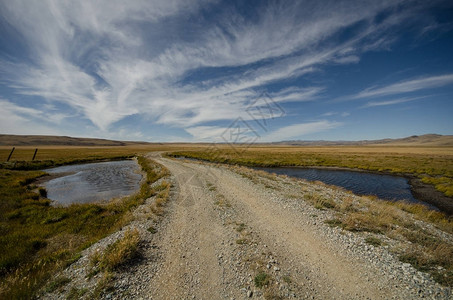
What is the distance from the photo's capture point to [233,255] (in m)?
6.77

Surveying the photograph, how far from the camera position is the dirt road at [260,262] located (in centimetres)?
513

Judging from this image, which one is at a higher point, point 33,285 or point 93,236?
point 33,285

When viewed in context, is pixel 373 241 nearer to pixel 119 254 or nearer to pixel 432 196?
pixel 119 254

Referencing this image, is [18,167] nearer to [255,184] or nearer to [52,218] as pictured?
[52,218]

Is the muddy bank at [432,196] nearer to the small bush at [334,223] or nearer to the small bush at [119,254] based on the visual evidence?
the small bush at [334,223]

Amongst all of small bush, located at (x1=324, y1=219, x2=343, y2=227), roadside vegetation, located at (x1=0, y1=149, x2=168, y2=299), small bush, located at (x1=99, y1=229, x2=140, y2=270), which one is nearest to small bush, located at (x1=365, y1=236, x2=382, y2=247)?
small bush, located at (x1=324, y1=219, x2=343, y2=227)

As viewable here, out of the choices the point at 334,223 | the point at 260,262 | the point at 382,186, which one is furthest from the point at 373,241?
the point at 382,186

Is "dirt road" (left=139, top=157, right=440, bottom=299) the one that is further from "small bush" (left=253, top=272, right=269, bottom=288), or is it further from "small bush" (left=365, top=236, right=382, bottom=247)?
"small bush" (left=365, top=236, right=382, bottom=247)

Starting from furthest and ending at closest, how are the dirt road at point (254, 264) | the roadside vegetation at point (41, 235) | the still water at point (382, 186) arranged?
the still water at point (382, 186) → the roadside vegetation at point (41, 235) → the dirt road at point (254, 264)

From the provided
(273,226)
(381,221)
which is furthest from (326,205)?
(273,226)

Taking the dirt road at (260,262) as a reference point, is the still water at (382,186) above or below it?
below

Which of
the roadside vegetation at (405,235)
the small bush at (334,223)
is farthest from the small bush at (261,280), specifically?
the small bush at (334,223)

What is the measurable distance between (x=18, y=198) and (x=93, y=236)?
12.2 meters

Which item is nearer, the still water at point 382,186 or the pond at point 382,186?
the pond at point 382,186
